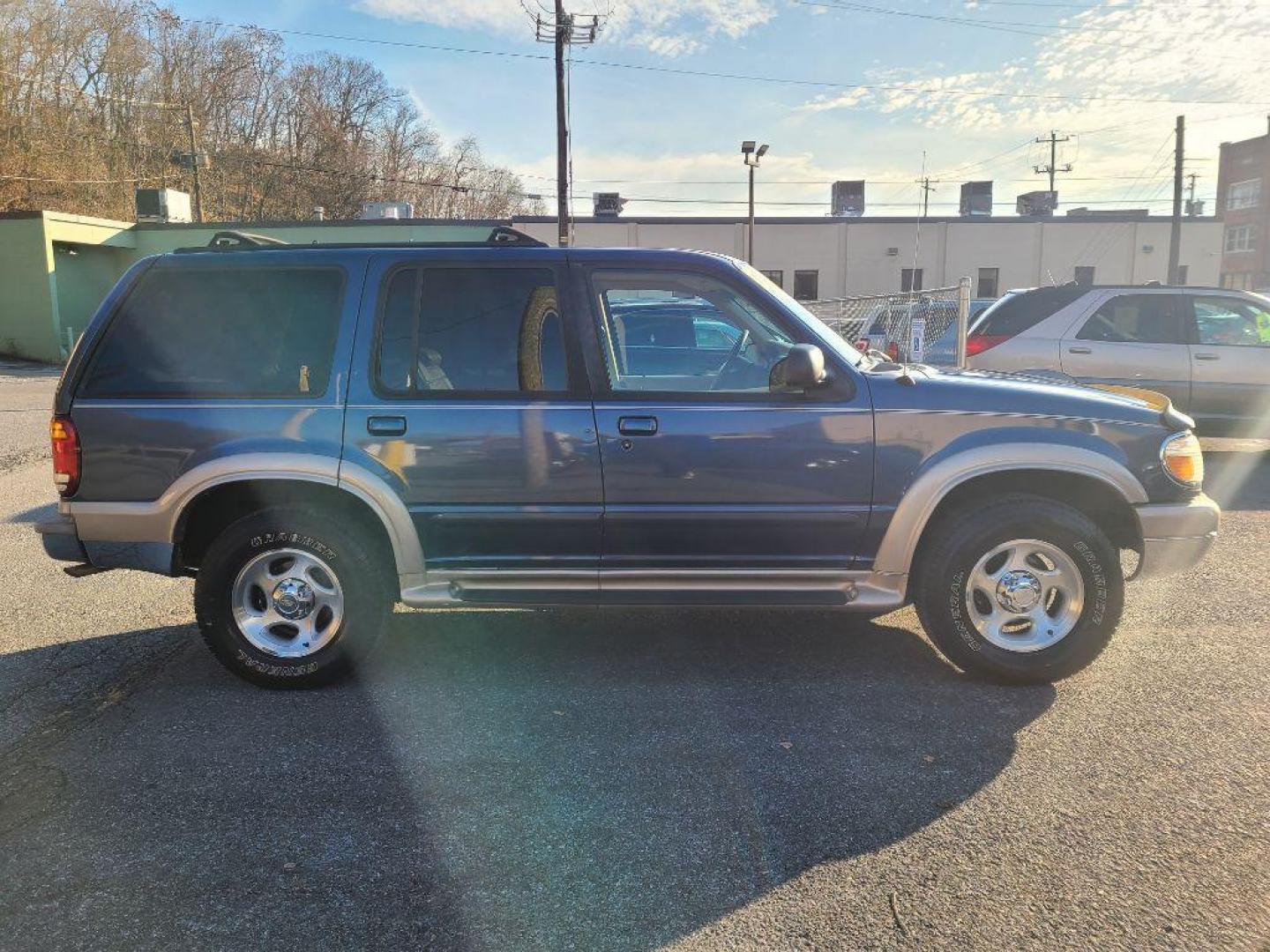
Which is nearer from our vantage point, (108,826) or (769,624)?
(108,826)

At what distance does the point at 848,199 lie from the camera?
42.6 metres

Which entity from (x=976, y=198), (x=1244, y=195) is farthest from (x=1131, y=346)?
(x=1244, y=195)

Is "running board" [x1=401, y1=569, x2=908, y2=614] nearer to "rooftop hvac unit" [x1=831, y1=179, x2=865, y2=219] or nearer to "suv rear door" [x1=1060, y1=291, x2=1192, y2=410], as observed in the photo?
"suv rear door" [x1=1060, y1=291, x2=1192, y2=410]

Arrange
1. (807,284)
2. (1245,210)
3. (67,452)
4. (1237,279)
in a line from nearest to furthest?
(67,452)
(807,284)
(1245,210)
(1237,279)

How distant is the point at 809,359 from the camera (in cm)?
368

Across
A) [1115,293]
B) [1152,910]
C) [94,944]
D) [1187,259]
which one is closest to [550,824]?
[94,944]

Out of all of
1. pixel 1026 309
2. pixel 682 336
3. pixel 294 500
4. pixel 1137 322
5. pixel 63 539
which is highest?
pixel 1026 309

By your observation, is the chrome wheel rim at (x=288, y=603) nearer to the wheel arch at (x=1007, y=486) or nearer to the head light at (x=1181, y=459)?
the wheel arch at (x=1007, y=486)

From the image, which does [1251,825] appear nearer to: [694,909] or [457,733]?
[694,909]

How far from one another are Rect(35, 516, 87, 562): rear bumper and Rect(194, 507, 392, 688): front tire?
58cm

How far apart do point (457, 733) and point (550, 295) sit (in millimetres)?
1939

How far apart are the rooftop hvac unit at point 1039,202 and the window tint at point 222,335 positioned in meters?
45.9

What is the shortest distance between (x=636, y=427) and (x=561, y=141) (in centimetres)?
2285

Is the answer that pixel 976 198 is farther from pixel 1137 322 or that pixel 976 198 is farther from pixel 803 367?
pixel 803 367
